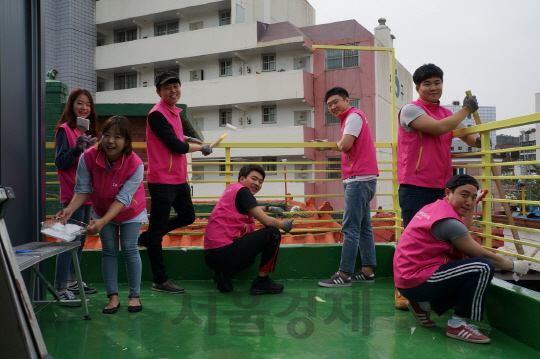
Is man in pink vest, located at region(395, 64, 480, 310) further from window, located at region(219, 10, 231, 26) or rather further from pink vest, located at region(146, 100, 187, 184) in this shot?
window, located at region(219, 10, 231, 26)

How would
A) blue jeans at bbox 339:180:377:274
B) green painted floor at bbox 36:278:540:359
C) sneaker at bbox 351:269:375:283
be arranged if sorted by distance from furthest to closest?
sneaker at bbox 351:269:375:283 < blue jeans at bbox 339:180:377:274 < green painted floor at bbox 36:278:540:359

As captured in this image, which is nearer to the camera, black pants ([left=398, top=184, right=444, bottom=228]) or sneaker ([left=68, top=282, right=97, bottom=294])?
black pants ([left=398, top=184, right=444, bottom=228])

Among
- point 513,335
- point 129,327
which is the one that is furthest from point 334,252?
point 129,327

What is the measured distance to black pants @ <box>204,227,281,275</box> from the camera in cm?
371

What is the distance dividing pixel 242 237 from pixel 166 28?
27025 mm

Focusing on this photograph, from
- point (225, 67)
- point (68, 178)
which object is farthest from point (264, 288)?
point (225, 67)

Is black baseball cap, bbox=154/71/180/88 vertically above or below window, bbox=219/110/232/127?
below

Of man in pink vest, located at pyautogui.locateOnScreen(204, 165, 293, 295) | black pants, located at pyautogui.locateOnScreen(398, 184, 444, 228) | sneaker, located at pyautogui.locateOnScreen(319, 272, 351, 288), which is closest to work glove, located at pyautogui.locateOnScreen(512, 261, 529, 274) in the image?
black pants, located at pyautogui.locateOnScreen(398, 184, 444, 228)

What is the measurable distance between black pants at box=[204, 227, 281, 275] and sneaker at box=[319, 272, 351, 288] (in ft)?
1.76

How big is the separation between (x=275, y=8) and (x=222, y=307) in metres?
26.3

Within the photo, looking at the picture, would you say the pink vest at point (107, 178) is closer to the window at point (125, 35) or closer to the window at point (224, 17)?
the window at point (224, 17)

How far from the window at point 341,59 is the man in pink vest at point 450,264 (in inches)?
854

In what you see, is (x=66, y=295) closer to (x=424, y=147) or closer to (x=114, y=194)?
(x=114, y=194)

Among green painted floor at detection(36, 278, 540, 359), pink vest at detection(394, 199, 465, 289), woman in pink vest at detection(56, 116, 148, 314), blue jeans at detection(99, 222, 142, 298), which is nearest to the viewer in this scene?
green painted floor at detection(36, 278, 540, 359)
